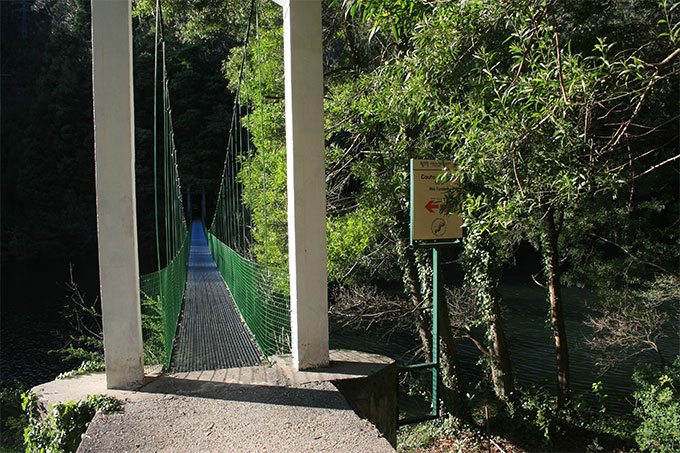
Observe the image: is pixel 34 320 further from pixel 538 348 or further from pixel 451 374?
pixel 538 348

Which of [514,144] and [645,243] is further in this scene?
[645,243]

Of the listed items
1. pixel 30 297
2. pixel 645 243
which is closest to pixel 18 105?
pixel 30 297

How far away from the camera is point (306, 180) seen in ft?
9.16

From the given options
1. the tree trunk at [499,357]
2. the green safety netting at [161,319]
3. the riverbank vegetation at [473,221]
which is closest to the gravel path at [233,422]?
the green safety netting at [161,319]

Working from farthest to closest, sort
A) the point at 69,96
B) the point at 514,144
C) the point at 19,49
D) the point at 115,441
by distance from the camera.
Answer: the point at 19,49 → the point at 69,96 → the point at 514,144 → the point at 115,441

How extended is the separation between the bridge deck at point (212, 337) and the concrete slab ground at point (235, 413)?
0.83 metres

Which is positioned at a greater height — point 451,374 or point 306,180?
point 306,180

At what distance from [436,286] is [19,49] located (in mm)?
44980

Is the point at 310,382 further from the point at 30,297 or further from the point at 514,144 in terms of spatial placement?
the point at 30,297

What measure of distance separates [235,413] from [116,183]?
1.24 metres

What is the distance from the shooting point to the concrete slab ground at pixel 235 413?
1.98 metres

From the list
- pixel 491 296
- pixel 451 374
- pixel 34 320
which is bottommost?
pixel 34 320

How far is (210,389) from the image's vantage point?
8.39 feet

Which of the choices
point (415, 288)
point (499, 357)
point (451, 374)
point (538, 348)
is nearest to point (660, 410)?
point (499, 357)
